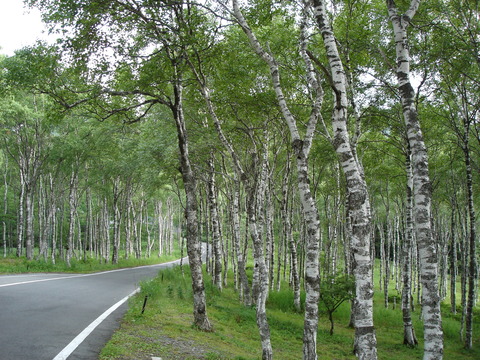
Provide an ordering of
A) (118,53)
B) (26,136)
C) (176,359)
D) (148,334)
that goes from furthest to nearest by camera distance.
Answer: (26,136) < (118,53) < (148,334) < (176,359)

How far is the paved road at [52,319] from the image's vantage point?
19.1ft

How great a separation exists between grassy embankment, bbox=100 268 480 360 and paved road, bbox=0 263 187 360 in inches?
17.6

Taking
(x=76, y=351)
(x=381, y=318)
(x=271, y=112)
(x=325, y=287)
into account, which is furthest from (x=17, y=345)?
(x=381, y=318)

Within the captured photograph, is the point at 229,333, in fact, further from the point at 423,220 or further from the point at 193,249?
the point at 423,220

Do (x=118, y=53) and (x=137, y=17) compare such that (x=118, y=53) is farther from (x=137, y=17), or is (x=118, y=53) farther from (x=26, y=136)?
(x=26, y=136)

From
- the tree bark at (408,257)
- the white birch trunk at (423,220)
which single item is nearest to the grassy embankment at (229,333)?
the tree bark at (408,257)

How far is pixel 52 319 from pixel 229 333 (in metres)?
5.02

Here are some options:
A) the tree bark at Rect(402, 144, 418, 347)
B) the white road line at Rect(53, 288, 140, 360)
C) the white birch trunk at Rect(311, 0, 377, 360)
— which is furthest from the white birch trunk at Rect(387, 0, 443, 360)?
the tree bark at Rect(402, 144, 418, 347)

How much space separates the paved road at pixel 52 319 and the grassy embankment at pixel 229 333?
1.47ft

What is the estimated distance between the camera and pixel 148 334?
7.79 meters

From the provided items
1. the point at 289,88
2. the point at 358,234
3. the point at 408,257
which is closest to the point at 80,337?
the point at 358,234

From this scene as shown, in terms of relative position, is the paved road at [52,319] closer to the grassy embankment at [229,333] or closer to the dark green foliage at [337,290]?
the grassy embankment at [229,333]

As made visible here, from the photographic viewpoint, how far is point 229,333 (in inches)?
421

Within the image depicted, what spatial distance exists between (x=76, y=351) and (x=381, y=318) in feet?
57.0
